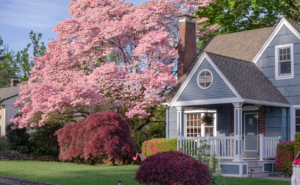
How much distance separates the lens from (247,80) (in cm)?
1677

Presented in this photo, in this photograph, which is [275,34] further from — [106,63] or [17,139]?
[17,139]

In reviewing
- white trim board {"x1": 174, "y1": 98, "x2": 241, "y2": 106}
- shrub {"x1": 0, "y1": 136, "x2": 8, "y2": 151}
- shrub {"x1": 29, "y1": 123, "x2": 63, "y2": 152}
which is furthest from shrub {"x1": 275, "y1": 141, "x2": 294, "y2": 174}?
shrub {"x1": 0, "y1": 136, "x2": 8, "y2": 151}

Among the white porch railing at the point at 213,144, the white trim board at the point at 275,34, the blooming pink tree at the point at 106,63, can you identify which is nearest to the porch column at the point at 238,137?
the white porch railing at the point at 213,144

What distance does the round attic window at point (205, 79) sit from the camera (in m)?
16.4

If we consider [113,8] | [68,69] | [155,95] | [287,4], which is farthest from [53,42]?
[287,4]

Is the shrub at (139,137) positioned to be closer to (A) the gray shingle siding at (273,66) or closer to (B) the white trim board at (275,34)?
(B) the white trim board at (275,34)

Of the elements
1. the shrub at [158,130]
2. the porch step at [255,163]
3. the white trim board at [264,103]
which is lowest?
the porch step at [255,163]

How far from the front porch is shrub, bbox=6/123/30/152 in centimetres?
1111

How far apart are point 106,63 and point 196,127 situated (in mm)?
6054

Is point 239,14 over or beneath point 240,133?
over

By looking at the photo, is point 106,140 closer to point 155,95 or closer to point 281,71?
point 155,95

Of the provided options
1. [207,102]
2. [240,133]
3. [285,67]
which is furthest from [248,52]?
[240,133]

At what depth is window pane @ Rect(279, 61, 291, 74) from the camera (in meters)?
17.5

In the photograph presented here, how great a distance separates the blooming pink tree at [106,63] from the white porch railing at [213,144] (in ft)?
14.1
